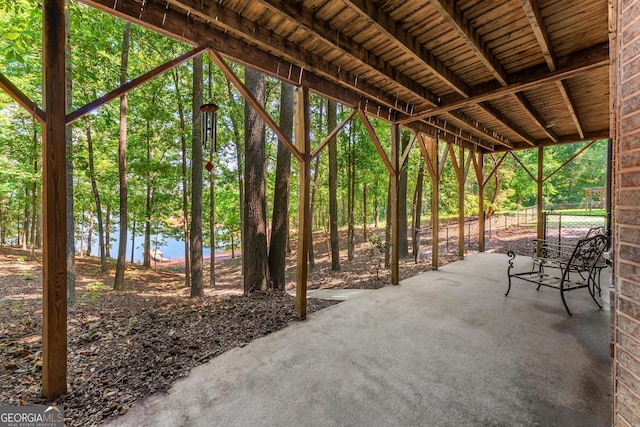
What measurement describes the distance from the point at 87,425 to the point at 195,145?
571cm

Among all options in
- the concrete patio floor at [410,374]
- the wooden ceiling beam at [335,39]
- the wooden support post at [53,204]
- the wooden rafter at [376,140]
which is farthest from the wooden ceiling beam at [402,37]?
the concrete patio floor at [410,374]

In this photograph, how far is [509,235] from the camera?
464 inches

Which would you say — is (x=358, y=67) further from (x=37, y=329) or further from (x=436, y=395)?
(x=37, y=329)

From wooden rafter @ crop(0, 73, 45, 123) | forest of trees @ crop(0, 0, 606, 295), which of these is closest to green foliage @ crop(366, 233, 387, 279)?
forest of trees @ crop(0, 0, 606, 295)

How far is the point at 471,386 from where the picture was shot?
2125mm

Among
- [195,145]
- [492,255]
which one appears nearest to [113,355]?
[195,145]

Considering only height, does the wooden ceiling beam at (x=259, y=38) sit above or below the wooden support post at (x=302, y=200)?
above

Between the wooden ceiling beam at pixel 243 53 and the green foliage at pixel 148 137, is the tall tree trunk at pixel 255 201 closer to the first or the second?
the green foliage at pixel 148 137

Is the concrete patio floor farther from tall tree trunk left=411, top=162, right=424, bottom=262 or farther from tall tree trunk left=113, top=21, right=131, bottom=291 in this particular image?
tall tree trunk left=113, top=21, right=131, bottom=291

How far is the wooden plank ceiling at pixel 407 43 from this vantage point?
2340mm

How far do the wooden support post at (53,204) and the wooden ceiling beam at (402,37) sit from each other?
2106mm

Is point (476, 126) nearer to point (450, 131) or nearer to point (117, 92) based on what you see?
point (450, 131)

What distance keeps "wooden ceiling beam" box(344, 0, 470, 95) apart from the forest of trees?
7.60 feet

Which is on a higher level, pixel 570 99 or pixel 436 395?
pixel 570 99
